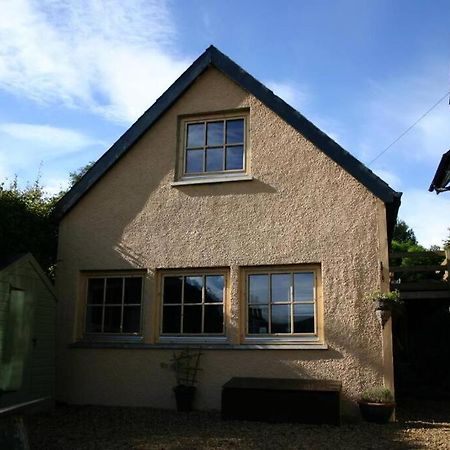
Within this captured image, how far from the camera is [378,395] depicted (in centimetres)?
816

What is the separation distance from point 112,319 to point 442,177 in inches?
334

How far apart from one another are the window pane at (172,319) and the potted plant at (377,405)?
3450 mm

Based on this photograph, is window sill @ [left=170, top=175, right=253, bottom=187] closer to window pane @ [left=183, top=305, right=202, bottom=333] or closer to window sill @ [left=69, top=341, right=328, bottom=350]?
window pane @ [left=183, top=305, right=202, bottom=333]

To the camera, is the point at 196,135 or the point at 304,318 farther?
the point at 196,135

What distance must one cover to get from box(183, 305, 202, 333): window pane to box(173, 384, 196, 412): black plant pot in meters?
1.02

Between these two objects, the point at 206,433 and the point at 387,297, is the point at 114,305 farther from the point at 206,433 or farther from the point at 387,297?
the point at 387,297

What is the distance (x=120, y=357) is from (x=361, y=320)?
4304 mm

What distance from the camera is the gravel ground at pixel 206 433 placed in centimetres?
661

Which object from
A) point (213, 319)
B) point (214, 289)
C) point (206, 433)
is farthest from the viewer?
point (214, 289)

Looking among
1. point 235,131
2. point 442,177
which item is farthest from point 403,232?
point 235,131

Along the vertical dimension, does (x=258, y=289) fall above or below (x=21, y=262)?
below

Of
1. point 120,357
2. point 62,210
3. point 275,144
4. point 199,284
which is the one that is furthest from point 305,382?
point 62,210

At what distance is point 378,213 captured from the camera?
9.09 m

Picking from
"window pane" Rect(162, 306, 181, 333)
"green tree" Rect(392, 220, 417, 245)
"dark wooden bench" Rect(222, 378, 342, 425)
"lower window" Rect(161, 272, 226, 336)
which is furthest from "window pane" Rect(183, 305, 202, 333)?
"green tree" Rect(392, 220, 417, 245)
